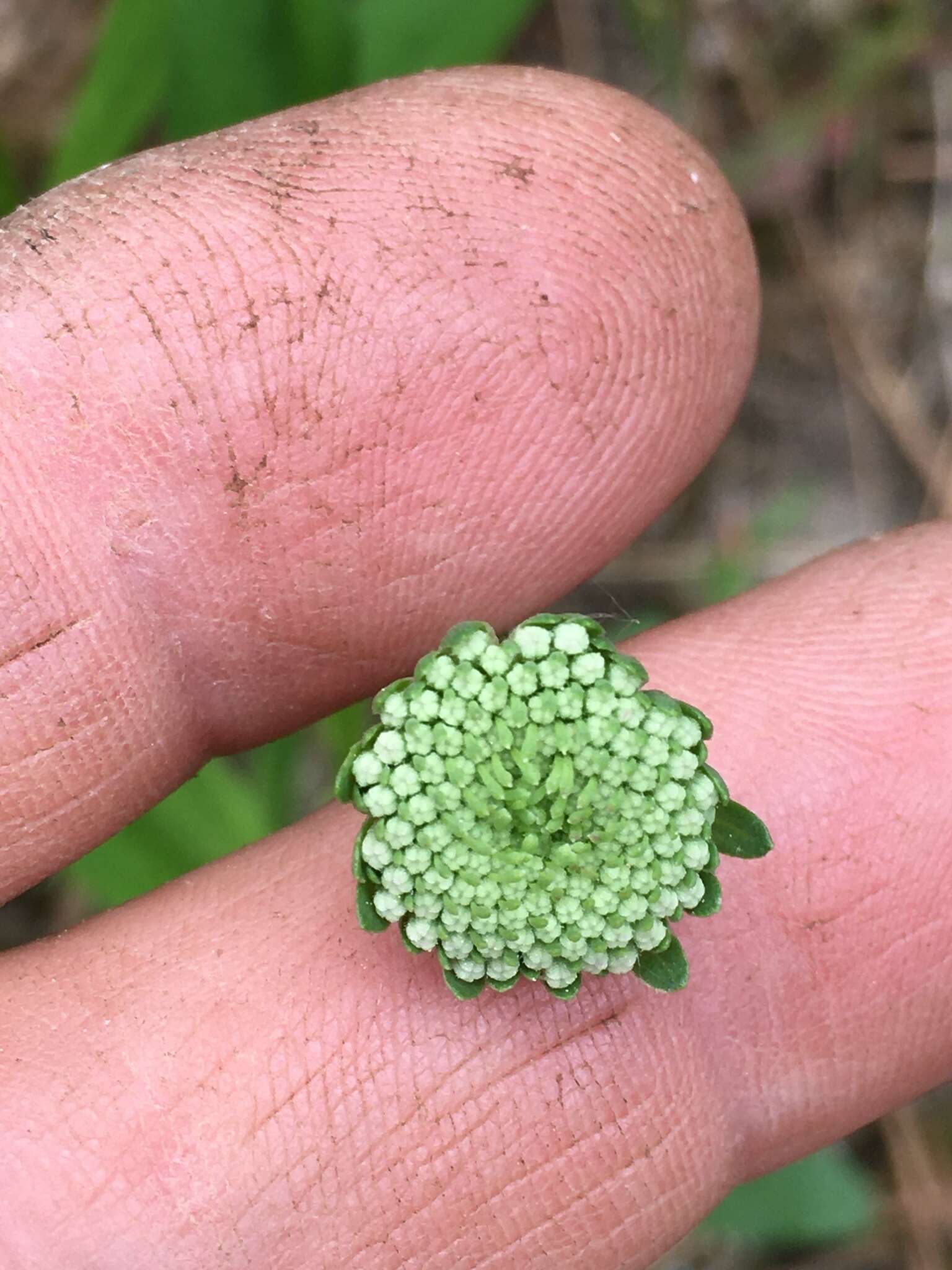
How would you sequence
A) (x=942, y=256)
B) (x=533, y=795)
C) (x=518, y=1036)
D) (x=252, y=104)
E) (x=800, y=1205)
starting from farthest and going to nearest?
(x=942, y=256), (x=800, y=1205), (x=252, y=104), (x=518, y=1036), (x=533, y=795)

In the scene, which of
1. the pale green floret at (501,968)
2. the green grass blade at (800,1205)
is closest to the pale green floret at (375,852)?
the pale green floret at (501,968)

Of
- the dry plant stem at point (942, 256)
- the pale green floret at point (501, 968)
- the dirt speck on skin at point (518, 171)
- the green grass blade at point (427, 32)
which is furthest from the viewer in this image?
the dry plant stem at point (942, 256)

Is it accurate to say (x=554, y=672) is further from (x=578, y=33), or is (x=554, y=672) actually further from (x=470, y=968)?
(x=578, y=33)

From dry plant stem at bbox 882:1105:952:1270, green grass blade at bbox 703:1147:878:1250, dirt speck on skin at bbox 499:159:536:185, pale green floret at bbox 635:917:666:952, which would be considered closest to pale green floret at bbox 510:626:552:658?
pale green floret at bbox 635:917:666:952

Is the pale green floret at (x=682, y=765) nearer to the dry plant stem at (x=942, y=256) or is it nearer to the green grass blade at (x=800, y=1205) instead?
the green grass blade at (x=800, y=1205)

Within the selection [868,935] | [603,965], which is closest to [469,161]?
[603,965]

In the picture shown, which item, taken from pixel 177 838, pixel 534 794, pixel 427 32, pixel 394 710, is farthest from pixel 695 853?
pixel 427 32

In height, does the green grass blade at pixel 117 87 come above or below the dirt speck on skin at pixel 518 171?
above
